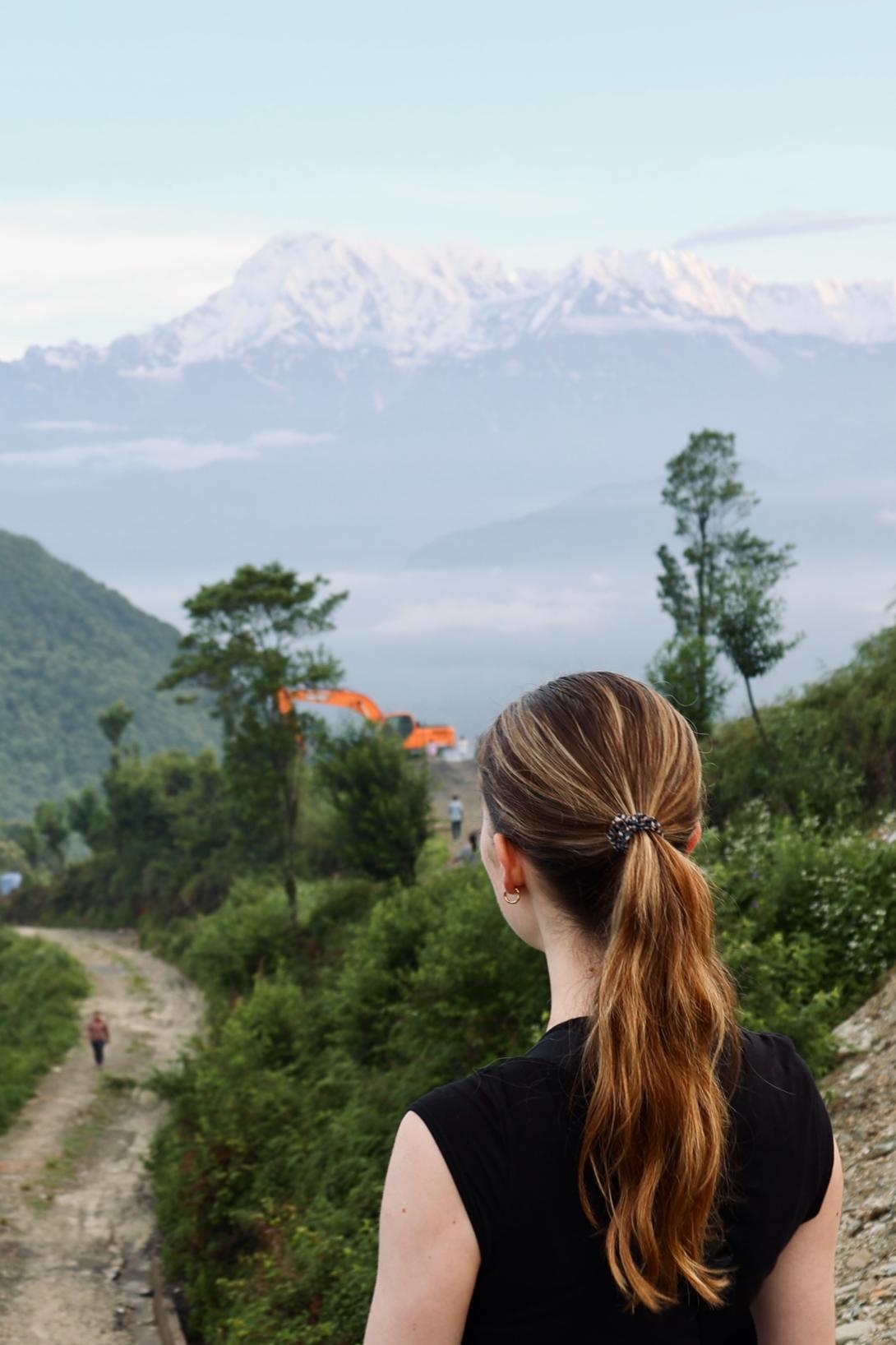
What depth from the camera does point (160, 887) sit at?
146 feet

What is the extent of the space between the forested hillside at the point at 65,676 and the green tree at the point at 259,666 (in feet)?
198

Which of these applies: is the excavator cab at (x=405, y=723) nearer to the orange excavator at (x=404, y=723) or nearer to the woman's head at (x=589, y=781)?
the orange excavator at (x=404, y=723)

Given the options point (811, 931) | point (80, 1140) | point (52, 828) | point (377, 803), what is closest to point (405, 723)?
point (52, 828)

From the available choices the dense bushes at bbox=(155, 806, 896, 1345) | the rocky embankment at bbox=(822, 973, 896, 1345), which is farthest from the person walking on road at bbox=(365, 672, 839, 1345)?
the dense bushes at bbox=(155, 806, 896, 1345)

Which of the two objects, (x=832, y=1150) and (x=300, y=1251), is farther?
(x=300, y=1251)

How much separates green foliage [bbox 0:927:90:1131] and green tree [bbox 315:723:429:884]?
666 cm

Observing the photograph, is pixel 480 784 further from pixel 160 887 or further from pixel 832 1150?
pixel 160 887

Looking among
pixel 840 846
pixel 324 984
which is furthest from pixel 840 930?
pixel 324 984

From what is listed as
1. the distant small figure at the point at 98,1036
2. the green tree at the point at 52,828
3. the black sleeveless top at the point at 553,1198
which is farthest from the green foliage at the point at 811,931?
the green tree at the point at 52,828

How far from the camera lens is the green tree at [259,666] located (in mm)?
25234

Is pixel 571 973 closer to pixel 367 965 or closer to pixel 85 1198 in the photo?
pixel 367 965

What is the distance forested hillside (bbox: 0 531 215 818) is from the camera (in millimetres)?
87375

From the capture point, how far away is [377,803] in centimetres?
2314

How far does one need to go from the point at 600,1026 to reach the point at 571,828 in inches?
10.5
